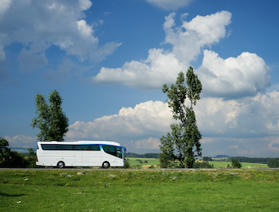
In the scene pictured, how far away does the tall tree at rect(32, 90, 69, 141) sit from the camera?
62156 mm

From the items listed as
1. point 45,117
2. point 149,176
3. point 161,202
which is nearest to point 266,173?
point 149,176

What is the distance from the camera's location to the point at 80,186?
2752 cm

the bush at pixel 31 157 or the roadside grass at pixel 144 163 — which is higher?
the bush at pixel 31 157

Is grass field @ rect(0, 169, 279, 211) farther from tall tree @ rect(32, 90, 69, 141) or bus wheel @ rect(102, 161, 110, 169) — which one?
tall tree @ rect(32, 90, 69, 141)

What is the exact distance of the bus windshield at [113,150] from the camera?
145ft

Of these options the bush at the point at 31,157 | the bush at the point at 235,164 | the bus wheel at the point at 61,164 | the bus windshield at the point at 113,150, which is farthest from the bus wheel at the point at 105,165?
the bush at the point at 235,164

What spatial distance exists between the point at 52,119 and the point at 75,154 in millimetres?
22602

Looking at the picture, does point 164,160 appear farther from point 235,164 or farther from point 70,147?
point 235,164

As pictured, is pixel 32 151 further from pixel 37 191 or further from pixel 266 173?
pixel 266 173

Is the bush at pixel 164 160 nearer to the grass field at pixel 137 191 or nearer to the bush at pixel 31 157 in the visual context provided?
the grass field at pixel 137 191

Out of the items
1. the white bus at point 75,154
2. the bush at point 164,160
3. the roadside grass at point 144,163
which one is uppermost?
the white bus at point 75,154

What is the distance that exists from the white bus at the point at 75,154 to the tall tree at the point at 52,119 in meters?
18.5

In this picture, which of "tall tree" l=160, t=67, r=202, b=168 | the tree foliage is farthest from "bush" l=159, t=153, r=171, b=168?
the tree foliage

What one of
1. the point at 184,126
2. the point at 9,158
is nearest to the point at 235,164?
the point at 184,126
